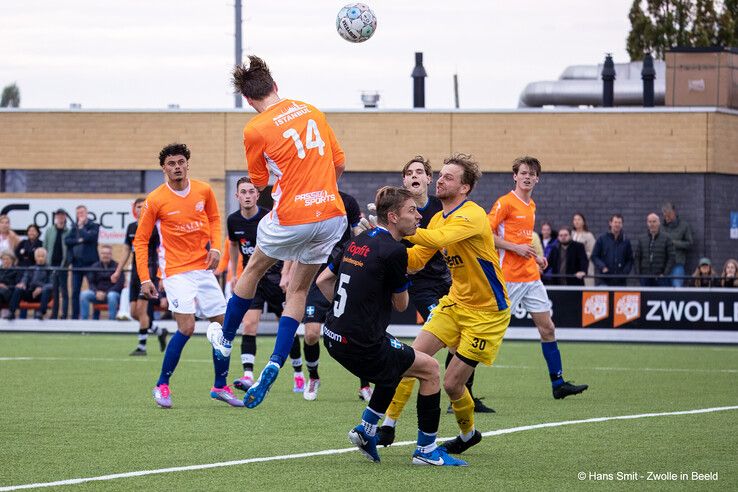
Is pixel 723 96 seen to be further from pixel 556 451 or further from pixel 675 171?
pixel 556 451

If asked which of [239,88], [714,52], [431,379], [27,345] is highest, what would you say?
[714,52]

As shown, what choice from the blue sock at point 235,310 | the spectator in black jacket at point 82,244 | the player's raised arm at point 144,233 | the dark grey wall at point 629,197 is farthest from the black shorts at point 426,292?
the dark grey wall at point 629,197

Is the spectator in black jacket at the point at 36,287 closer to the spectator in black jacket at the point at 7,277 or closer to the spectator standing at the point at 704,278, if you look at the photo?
the spectator in black jacket at the point at 7,277

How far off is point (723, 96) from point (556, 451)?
73.1ft

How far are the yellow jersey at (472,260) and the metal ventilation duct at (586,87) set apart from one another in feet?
84.5

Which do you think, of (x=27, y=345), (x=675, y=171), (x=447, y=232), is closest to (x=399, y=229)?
(x=447, y=232)

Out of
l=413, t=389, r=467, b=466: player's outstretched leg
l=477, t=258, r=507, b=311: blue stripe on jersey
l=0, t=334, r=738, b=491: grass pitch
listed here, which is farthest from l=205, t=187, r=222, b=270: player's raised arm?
l=413, t=389, r=467, b=466: player's outstretched leg

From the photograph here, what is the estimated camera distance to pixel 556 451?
346 inches

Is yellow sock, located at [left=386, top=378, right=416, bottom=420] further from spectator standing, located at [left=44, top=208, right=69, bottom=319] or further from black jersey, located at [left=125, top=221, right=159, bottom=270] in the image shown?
spectator standing, located at [left=44, top=208, right=69, bottom=319]

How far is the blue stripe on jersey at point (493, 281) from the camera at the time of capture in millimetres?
9312

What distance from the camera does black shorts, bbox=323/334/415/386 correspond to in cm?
829

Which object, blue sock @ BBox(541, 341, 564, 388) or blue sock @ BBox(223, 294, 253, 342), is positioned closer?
blue sock @ BBox(223, 294, 253, 342)

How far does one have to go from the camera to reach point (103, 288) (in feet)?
80.8

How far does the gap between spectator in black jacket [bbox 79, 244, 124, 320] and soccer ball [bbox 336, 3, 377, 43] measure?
12.2 m
